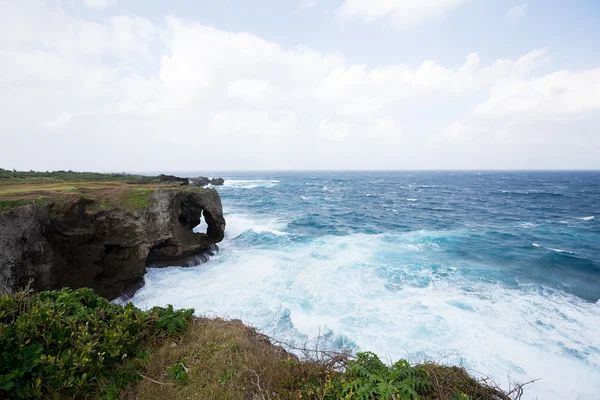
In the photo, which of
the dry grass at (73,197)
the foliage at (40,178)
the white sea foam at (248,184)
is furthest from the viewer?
the white sea foam at (248,184)

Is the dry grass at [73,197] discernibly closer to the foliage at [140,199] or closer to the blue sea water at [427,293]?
the foliage at [140,199]

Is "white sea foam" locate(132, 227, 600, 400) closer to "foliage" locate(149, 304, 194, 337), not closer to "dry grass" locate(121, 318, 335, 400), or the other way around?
"dry grass" locate(121, 318, 335, 400)

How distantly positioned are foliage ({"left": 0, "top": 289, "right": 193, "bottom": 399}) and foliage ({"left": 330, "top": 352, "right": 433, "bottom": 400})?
444 cm

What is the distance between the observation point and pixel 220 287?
15.8 m

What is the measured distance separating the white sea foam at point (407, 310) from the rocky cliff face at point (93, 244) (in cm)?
168

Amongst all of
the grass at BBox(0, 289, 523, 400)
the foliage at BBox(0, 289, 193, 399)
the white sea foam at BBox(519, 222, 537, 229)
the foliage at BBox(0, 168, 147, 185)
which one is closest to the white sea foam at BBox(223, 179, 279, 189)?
the foliage at BBox(0, 168, 147, 185)

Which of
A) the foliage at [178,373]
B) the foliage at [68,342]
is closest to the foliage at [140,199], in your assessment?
the foliage at [68,342]

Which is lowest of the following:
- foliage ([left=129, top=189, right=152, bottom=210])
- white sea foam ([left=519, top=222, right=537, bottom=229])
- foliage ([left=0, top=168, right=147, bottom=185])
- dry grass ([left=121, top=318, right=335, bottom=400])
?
white sea foam ([left=519, top=222, right=537, bottom=229])

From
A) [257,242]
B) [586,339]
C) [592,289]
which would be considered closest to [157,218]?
[257,242]

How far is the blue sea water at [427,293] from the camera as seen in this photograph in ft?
33.4

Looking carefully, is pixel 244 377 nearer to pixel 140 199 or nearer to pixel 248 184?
pixel 140 199

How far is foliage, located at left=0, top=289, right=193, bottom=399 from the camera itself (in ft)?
14.0

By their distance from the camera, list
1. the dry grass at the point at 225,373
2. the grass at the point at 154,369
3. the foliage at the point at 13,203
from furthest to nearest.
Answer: the foliage at the point at 13,203
the dry grass at the point at 225,373
the grass at the point at 154,369

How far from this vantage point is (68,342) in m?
5.10
